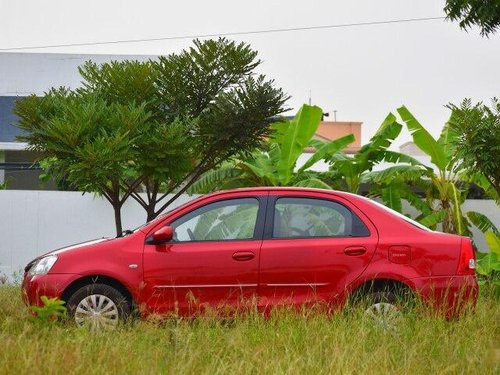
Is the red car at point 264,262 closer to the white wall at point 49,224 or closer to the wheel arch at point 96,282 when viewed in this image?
the wheel arch at point 96,282

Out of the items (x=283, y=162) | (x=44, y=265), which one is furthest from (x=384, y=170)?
(x=44, y=265)

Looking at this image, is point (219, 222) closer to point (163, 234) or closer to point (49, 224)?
point (163, 234)

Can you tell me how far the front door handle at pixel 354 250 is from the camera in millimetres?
8626

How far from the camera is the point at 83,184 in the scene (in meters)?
14.0

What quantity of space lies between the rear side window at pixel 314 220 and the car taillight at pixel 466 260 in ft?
2.83

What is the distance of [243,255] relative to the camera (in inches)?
343

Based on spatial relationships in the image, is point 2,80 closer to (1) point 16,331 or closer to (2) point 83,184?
(2) point 83,184

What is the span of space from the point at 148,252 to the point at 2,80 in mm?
24097

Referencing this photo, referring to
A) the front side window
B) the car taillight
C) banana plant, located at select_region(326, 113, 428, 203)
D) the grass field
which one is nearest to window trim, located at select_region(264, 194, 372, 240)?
the front side window

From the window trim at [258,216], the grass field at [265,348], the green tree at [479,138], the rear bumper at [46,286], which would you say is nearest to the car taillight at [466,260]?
the grass field at [265,348]

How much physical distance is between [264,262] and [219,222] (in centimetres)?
66

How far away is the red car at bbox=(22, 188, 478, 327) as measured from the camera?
337 inches

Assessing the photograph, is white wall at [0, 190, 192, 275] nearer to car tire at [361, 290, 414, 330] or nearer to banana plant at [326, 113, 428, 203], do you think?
banana plant at [326, 113, 428, 203]

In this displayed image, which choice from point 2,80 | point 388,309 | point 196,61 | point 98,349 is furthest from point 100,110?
point 2,80
